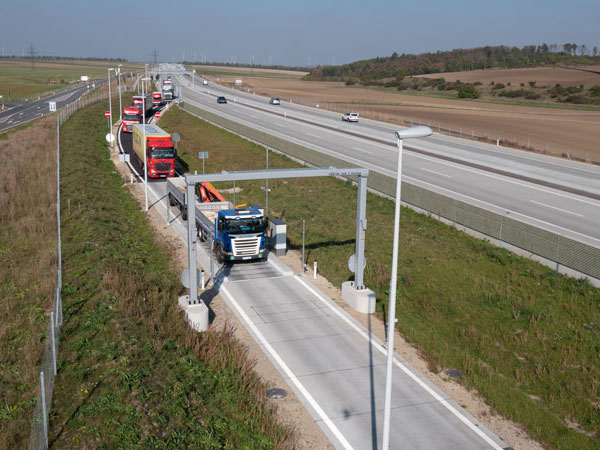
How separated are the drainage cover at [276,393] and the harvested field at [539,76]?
143 m

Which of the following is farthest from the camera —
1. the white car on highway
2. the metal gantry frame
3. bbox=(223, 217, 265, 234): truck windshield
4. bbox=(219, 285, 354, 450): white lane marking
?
the white car on highway

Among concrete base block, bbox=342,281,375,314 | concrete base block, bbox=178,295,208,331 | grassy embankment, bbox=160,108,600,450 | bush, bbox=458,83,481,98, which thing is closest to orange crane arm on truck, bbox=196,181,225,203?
grassy embankment, bbox=160,108,600,450

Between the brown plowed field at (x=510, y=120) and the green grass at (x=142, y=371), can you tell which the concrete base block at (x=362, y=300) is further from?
the brown plowed field at (x=510, y=120)

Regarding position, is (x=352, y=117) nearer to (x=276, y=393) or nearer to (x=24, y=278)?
(x=24, y=278)

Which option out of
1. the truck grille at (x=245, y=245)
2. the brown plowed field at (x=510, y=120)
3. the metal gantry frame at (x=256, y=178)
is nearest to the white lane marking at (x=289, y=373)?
the metal gantry frame at (x=256, y=178)

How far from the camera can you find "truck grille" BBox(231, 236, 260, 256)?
83.5 ft

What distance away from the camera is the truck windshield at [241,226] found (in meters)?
25.6

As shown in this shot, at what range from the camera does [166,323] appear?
19.4 meters

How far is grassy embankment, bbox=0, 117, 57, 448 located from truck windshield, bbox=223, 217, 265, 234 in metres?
7.34

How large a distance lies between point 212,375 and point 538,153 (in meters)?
49.0

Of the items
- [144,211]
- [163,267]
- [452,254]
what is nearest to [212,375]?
[163,267]

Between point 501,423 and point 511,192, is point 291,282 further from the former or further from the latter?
point 511,192

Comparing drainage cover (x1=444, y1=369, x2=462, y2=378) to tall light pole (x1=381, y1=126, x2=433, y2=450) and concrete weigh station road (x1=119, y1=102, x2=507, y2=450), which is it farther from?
tall light pole (x1=381, y1=126, x2=433, y2=450)

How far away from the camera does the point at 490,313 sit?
21.5m
